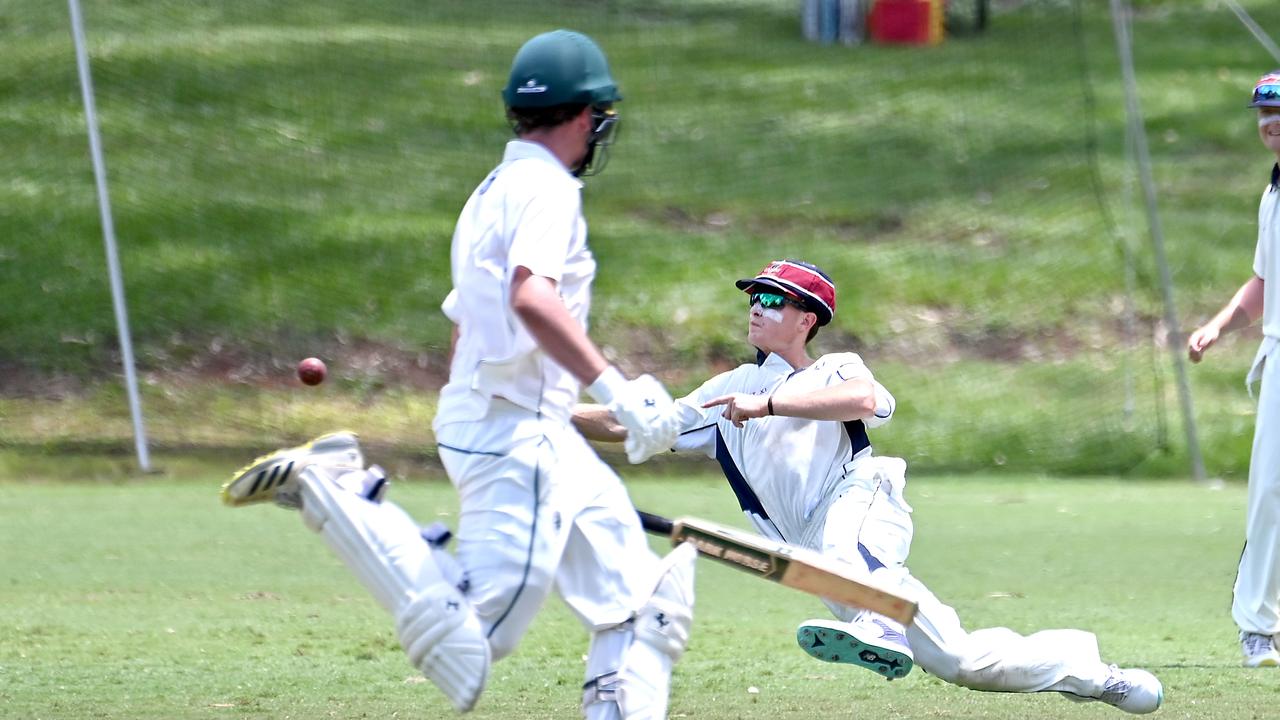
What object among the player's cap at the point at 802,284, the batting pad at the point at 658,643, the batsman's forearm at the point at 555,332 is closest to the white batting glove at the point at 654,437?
the batsman's forearm at the point at 555,332

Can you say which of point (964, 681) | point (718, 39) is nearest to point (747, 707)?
point (964, 681)

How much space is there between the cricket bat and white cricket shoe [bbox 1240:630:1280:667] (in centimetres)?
217

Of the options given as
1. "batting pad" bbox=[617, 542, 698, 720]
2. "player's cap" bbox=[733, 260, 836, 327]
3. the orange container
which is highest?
"player's cap" bbox=[733, 260, 836, 327]

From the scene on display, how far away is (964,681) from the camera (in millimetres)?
4844

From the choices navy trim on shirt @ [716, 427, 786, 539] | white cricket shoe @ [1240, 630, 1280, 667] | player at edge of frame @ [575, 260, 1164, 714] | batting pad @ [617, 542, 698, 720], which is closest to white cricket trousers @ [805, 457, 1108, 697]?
player at edge of frame @ [575, 260, 1164, 714]

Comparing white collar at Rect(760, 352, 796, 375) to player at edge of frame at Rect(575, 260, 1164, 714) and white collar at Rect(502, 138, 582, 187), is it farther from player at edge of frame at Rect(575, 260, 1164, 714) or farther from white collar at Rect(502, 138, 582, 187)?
white collar at Rect(502, 138, 582, 187)

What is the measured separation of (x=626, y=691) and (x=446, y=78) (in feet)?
43.4

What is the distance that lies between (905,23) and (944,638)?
15.3 m

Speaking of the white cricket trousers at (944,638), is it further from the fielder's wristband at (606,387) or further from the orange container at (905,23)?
the orange container at (905,23)

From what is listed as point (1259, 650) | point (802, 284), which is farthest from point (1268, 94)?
point (802, 284)

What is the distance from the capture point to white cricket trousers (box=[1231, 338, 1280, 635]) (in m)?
5.96

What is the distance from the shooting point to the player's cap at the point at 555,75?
13.4 ft

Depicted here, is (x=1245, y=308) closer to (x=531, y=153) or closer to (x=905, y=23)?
(x=531, y=153)

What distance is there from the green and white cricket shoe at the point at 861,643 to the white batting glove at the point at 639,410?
946 millimetres
